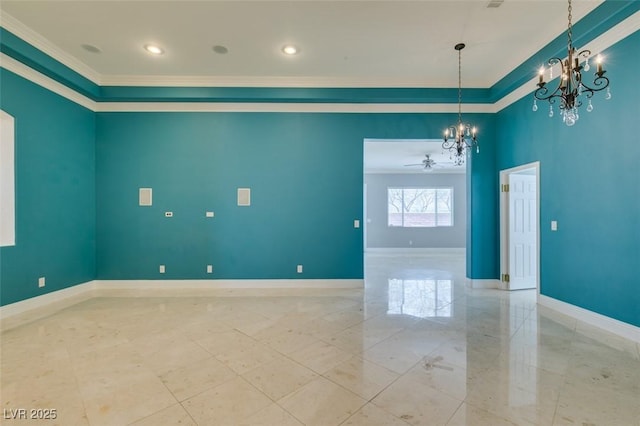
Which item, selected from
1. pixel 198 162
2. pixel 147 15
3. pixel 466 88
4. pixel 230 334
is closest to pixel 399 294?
pixel 230 334

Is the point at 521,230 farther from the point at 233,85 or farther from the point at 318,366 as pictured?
the point at 233,85

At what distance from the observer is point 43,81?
3736mm

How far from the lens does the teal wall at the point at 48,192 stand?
11.4 feet

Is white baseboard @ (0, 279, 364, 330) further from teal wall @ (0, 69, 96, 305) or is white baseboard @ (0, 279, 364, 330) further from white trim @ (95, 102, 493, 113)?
white trim @ (95, 102, 493, 113)

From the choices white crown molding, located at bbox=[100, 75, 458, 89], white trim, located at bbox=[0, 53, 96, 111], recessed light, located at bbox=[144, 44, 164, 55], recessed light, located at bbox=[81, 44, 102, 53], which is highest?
recessed light, located at bbox=[81, 44, 102, 53]

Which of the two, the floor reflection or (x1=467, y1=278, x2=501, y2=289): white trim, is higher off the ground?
(x1=467, y1=278, x2=501, y2=289): white trim

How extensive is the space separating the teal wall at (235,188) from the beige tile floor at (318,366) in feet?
3.39

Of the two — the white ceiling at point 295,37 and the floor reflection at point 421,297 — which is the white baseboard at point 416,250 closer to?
the floor reflection at point 421,297

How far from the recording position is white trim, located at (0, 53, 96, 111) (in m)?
3.31

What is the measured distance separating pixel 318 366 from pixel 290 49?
3.89 metres

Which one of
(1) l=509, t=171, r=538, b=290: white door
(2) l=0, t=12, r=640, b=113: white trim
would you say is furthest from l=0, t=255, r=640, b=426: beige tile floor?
(2) l=0, t=12, r=640, b=113: white trim

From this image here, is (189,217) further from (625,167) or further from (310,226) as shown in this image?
(625,167)

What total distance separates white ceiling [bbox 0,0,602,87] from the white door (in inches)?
74.8

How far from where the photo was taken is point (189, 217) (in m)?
4.72
